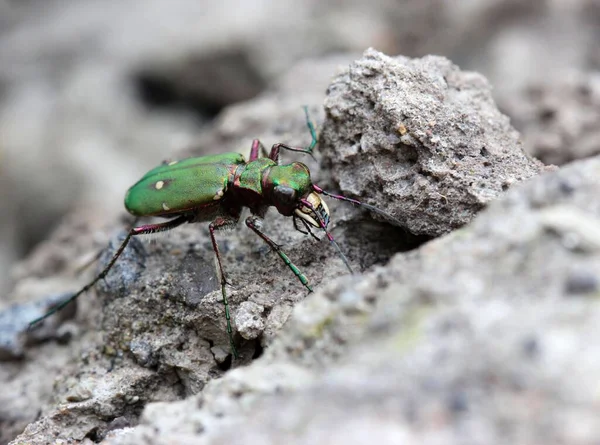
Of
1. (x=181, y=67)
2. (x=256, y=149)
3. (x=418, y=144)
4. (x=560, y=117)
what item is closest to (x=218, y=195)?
(x=256, y=149)

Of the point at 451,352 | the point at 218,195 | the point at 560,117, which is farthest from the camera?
the point at 560,117

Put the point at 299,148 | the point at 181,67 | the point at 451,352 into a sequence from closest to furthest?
the point at 451,352
the point at 299,148
the point at 181,67

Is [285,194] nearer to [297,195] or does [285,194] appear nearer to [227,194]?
[297,195]

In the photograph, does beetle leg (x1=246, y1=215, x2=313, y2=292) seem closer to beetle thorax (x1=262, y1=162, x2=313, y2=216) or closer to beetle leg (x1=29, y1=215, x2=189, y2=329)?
beetle thorax (x1=262, y1=162, x2=313, y2=216)

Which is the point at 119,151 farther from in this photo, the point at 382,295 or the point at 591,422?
the point at 591,422

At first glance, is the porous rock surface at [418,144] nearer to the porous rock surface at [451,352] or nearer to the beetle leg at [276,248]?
the beetle leg at [276,248]

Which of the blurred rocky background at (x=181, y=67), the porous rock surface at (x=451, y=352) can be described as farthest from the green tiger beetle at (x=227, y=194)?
the blurred rocky background at (x=181, y=67)

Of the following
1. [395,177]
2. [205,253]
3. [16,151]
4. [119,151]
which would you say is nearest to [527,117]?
[395,177]
